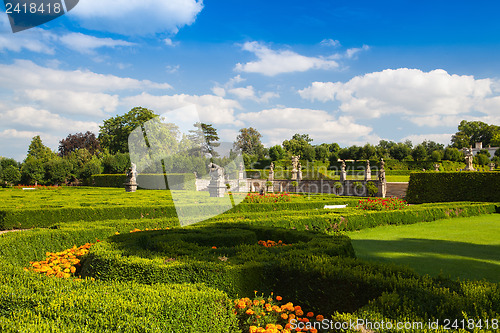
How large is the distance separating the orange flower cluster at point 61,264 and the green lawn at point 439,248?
4.64 metres

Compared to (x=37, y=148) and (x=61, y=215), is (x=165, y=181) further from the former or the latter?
(x=37, y=148)

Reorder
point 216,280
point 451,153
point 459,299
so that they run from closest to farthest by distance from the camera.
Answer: point 459,299 → point 216,280 → point 451,153

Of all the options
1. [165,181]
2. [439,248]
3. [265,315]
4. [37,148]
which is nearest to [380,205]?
[439,248]

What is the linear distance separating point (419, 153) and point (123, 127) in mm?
44132

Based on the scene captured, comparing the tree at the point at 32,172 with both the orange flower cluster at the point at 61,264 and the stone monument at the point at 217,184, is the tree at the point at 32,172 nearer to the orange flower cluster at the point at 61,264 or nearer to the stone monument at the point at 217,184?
the stone monument at the point at 217,184

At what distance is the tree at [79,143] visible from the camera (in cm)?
7181

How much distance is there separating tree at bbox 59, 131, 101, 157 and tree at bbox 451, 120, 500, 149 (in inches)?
3185

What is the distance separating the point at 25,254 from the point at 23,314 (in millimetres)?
4139

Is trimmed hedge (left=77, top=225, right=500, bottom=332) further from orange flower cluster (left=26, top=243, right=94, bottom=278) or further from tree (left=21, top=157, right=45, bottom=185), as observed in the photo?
tree (left=21, top=157, right=45, bottom=185)

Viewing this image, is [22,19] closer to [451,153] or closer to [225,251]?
[225,251]

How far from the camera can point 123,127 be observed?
168 ft

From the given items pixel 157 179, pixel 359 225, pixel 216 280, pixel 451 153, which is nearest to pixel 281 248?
pixel 216 280

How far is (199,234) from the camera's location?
5984 mm

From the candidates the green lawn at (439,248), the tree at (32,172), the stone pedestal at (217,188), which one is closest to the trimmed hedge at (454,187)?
the green lawn at (439,248)
